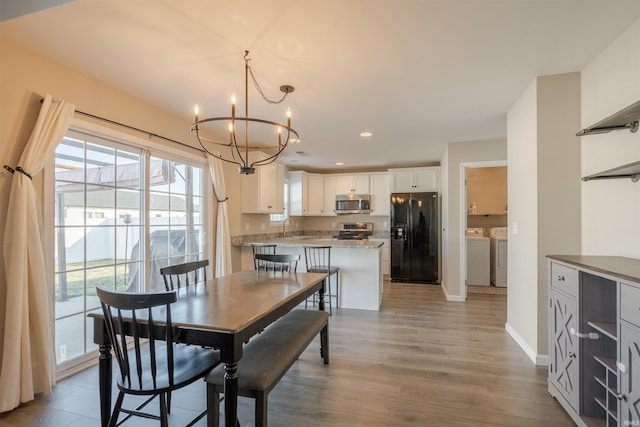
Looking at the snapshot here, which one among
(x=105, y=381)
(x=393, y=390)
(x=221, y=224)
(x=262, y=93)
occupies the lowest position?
(x=393, y=390)

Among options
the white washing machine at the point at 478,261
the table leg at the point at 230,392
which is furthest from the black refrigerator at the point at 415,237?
the table leg at the point at 230,392

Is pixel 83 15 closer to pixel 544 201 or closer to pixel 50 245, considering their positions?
pixel 50 245

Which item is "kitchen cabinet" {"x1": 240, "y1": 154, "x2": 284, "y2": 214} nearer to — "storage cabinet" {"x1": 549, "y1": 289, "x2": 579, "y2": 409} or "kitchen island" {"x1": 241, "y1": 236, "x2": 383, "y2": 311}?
"kitchen island" {"x1": 241, "y1": 236, "x2": 383, "y2": 311}

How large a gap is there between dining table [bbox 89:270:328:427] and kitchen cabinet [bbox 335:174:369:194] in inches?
184

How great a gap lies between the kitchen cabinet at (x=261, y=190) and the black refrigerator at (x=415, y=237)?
→ 2333 millimetres

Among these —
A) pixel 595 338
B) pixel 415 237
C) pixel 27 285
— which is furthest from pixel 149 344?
pixel 415 237

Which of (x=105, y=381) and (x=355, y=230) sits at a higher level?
(x=355, y=230)

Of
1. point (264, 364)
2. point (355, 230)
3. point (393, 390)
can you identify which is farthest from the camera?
point (355, 230)

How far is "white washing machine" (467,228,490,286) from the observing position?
550 cm

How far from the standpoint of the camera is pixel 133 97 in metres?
2.89

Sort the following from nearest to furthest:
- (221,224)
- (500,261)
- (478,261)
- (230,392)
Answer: (230,392) → (221,224) → (500,261) → (478,261)

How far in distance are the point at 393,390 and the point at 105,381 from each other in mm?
1789

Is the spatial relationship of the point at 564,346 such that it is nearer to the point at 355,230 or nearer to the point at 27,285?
the point at 27,285

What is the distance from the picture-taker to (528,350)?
→ 8.91ft
